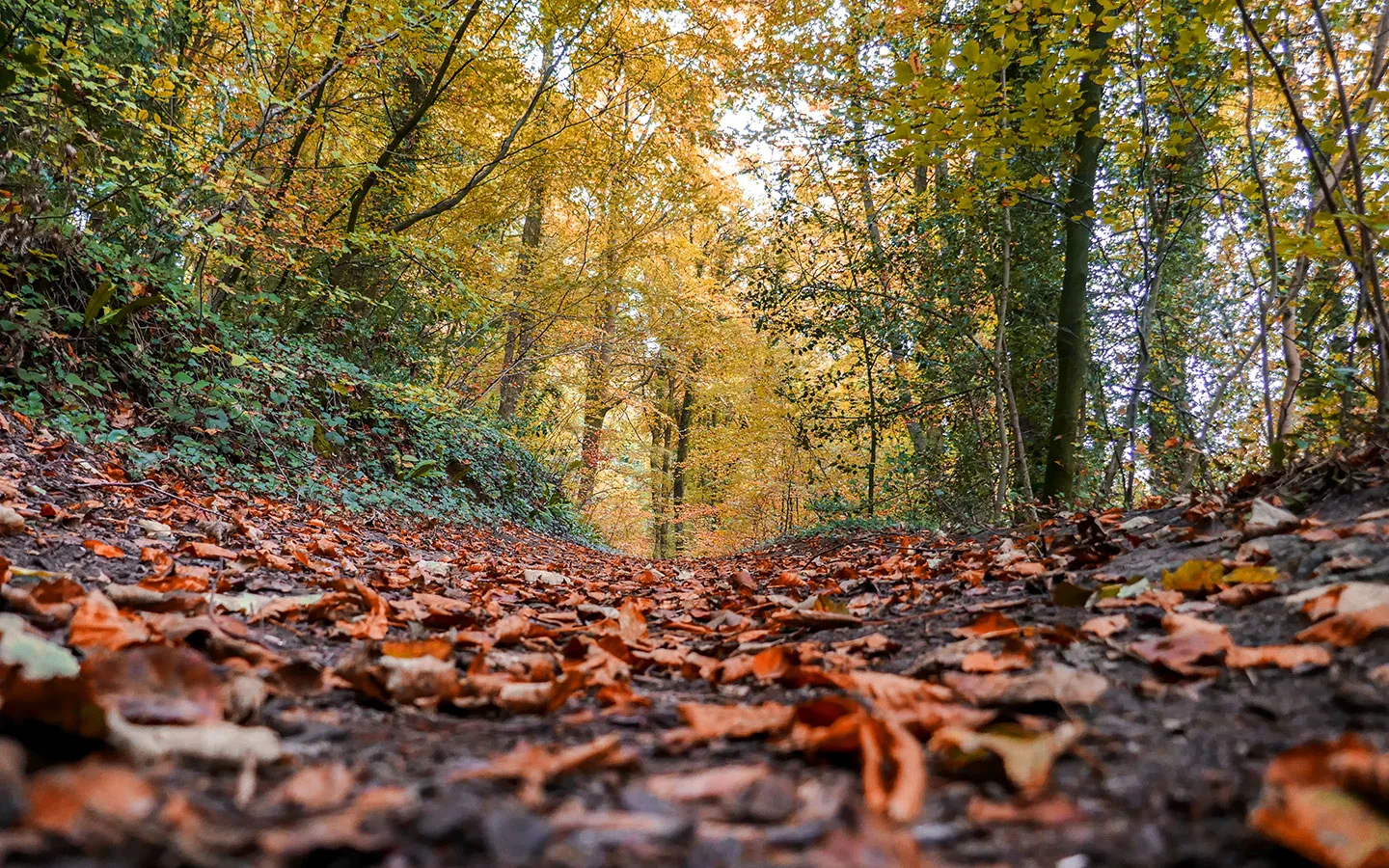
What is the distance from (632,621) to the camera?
1896 millimetres

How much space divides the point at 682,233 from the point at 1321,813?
12870 millimetres

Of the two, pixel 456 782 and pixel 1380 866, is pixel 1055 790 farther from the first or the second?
pixel 456 782

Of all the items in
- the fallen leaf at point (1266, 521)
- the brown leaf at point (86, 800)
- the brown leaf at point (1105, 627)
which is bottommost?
the brown leaf at point (86, 800)

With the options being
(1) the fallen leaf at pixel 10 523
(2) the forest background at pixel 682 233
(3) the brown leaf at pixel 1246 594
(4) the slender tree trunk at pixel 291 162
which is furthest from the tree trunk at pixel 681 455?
(3) the brown leaf at pixel 1246 594

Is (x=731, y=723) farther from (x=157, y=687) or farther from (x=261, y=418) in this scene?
(x=261, y=418)

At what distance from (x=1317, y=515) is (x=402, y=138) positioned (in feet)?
26.4

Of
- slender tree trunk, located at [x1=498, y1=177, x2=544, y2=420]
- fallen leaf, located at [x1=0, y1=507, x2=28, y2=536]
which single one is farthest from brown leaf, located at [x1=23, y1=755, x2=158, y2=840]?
Result: slender tree trunk, located at [x1=498, y1=177, x2=544, y2=420]

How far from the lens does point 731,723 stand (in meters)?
0.88

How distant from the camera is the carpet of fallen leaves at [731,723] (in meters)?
0.55

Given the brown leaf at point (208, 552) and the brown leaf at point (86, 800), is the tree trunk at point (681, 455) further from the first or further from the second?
the brown leaf at point (86, 800)

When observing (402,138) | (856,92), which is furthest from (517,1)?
(856,92)

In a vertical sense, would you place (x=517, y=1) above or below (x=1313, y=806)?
above

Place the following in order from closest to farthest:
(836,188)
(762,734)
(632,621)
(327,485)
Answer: (762,734)
(632,621)
(327,485)
(836,188)

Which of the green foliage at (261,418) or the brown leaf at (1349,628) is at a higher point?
the green foliage at (261,418)
